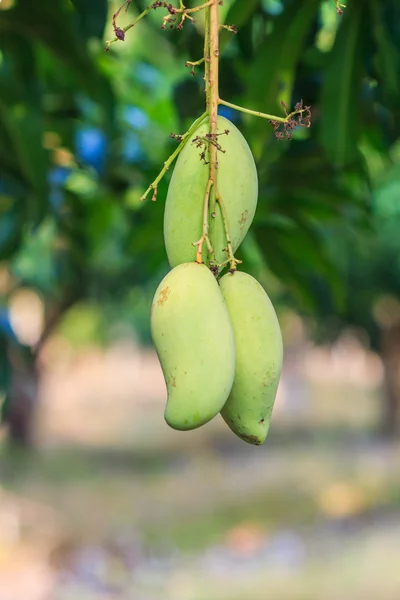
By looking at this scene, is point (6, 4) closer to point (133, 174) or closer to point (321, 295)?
point (133, 174)

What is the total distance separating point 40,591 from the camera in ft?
16.4

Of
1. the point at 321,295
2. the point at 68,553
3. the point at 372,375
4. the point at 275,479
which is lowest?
the point at 68,553

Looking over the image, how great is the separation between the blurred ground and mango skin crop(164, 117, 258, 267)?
4.68 metres

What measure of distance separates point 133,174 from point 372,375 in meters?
20.3

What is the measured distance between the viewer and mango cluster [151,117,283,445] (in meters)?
0.48

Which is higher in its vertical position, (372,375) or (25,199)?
(372,375)

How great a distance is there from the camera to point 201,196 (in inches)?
20.4

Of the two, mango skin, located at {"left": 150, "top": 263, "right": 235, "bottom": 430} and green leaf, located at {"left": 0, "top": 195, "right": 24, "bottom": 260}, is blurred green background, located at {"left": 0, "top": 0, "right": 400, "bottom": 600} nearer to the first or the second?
green leaf, located at {"left": 0, "top": 195, "right": 24, "bottom": 260}

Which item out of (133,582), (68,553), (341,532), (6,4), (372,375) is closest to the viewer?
(6,4)

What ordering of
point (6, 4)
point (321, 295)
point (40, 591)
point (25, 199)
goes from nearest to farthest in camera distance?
point (6, 4), point (25, 199), point (40, 591), point (321, 295)

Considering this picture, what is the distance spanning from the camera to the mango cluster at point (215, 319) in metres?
0.48

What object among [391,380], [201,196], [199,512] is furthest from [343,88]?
[391,380]

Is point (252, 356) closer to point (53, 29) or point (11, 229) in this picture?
point (53, 29)

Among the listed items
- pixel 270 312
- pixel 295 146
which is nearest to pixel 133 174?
pixel 295 146
